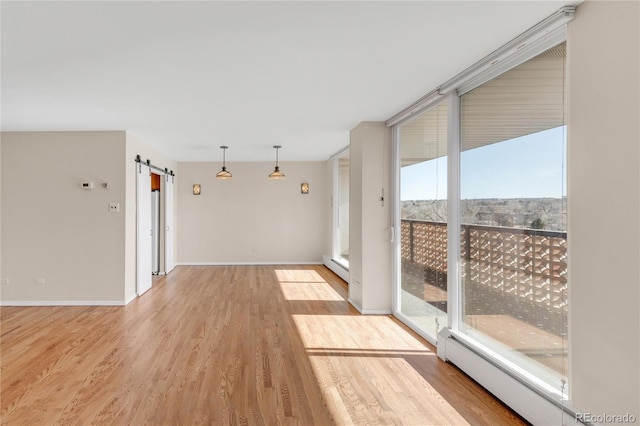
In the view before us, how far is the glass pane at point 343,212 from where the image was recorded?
727 centimetres

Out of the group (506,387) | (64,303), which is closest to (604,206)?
(506,387)

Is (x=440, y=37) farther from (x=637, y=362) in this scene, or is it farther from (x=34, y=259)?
(x=34, y=259)

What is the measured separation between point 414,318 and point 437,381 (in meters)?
1.28

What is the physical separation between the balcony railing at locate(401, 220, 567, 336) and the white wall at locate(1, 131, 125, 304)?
15.0 ft

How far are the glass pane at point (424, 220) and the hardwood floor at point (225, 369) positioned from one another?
35cm

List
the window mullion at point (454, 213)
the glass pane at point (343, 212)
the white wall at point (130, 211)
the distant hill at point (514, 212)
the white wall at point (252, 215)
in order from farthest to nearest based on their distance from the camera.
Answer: the white wall at point (252, 215)
the glass pane at point (343, 212)
the white wall at point (130, 211)
the window mullion at point (454, 213)
the distant hill at point (514, 212)

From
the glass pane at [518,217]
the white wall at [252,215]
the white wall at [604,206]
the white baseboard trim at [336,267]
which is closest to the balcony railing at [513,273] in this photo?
the glass pane at [518,217]

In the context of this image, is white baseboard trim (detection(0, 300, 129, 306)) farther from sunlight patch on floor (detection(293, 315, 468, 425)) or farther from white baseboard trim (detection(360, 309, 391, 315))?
white baseboard trim (detection(360, 309, 391, 315))

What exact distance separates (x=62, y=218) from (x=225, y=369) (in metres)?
3.81

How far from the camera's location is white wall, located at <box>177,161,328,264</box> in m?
8.44

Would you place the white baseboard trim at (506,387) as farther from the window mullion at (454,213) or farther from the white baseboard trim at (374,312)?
the white baseboard trim at (374,312)

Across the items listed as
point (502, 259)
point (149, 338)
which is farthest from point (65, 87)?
point (502, 259)

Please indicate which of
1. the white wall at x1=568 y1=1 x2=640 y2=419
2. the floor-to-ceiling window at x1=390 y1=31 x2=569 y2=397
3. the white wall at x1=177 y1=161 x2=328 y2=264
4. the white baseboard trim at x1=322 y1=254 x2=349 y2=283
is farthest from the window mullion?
the white wall at x1=177 y1=161 x2=328 y2=264

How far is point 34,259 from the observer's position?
499 centimetres
